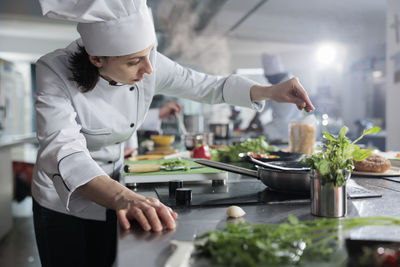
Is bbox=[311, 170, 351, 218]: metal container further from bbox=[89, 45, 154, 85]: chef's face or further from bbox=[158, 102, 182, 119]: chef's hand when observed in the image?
bbox=[158, 102, 182, 119]: chef's hand

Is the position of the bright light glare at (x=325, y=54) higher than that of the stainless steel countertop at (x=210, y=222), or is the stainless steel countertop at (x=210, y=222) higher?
the bright light glare at (x=325, y=54)

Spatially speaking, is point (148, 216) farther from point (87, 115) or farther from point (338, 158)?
point (87, 115)

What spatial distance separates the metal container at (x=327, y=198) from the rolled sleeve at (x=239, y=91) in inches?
30.5

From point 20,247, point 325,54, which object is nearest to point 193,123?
point 20,247

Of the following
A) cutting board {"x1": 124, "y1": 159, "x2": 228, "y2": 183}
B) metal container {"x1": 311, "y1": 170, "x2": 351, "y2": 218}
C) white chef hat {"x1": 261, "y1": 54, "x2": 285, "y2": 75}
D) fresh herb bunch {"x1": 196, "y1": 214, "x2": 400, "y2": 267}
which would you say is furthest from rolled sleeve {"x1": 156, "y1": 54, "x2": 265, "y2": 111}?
white chef hat {"x1": 261, "y1": 54, "x2": 285, "y2": 75}

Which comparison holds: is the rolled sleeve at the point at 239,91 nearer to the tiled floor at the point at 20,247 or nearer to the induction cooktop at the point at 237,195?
the induction cooktop at the point at 237,195

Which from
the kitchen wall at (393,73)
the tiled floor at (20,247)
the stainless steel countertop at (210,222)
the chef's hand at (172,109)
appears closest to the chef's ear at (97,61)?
the stainless steel countertop at (210,222)

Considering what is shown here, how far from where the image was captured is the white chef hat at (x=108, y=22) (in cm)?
109

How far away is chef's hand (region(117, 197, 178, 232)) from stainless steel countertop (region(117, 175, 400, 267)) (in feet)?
0.05

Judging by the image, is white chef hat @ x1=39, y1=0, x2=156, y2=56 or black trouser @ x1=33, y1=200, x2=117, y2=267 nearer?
white chef hat @ x1=39, y1=0, x2=156, y2=56

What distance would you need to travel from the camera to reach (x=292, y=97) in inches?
54.5

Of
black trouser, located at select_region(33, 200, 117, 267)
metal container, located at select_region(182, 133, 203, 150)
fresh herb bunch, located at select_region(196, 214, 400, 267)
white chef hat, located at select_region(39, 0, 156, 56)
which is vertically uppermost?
white chef hat, located at select_region(39, 0, 156, 56)

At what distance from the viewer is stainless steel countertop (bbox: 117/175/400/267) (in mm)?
660

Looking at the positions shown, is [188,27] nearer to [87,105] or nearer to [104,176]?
[87,105]
